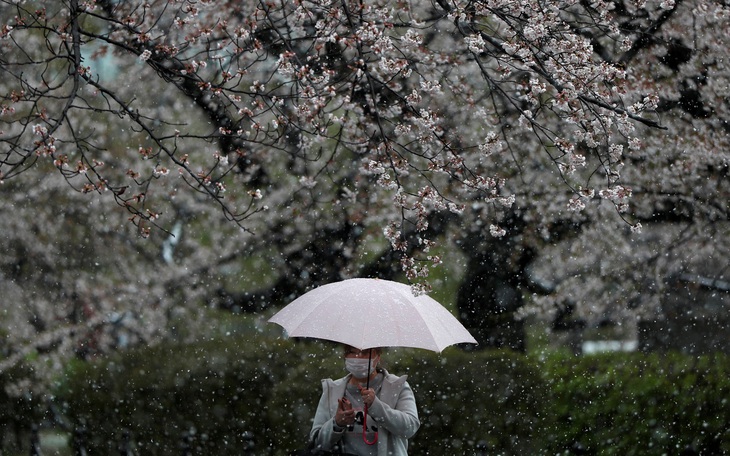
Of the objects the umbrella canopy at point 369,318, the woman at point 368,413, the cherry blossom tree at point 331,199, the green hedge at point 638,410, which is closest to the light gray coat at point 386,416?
the woman at point 368,413

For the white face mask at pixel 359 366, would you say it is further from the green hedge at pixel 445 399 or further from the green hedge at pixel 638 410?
the green hedge at pixel 638 410

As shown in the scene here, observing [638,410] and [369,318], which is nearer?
[369,318]

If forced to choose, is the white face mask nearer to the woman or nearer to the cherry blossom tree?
the woman

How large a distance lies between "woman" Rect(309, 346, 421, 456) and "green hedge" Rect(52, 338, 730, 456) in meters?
3.14

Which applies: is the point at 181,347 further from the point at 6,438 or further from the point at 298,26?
the point at 298,26

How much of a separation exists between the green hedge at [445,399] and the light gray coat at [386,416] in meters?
3.14

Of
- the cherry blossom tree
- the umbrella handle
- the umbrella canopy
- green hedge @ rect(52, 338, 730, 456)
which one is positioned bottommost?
the umbrella handle

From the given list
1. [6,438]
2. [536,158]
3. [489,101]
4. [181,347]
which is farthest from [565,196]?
[6,438]

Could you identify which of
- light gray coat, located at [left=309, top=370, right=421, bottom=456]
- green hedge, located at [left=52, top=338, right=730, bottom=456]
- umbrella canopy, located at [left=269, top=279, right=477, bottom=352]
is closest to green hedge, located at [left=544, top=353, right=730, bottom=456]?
green hedge, located at [left=52, top=338, right=730, bottom=456]

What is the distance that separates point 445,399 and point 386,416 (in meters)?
3.37

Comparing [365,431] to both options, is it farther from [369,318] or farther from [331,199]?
[331,199]

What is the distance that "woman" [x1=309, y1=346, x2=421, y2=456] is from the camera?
11.6 feet

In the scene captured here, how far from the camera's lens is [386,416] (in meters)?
3.51

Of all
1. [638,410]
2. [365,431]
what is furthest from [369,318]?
[638,410]
